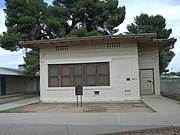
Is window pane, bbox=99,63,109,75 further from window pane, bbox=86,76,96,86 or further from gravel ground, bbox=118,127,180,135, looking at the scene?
gravel ground, bbox=118,127,180,135

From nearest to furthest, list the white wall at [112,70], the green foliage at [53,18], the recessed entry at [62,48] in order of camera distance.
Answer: the white wall at [112,70] < the recessed entry at [62,48] < the green foliage at [53,18]

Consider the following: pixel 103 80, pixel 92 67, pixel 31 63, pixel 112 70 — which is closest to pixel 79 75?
pixel 92 67

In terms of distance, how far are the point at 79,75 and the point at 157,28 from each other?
22101mm

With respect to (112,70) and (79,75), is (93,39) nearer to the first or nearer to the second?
(112,70)

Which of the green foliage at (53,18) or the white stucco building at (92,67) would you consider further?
the green foliage at (53,18)

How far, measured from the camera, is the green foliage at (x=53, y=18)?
3381 centimetres

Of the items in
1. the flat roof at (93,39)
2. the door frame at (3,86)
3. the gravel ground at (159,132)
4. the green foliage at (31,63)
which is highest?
the flat roof at (93,39)

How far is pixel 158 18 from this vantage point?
1703 inches

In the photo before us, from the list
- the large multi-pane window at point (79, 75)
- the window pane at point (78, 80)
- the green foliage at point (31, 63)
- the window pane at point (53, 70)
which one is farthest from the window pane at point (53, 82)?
the green foliage at point (31, 63)

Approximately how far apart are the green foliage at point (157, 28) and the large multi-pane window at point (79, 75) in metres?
19.0

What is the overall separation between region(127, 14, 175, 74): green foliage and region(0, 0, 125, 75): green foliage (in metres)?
7.37

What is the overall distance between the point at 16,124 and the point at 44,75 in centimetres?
1195

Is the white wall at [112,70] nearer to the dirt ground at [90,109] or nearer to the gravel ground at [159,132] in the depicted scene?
the dirt ground at [90,109]

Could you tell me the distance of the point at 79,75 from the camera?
22.9 meters
